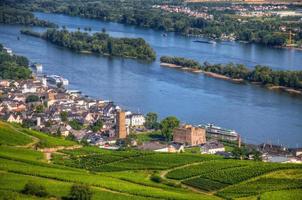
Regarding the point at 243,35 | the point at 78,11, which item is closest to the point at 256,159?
the point at 243,35

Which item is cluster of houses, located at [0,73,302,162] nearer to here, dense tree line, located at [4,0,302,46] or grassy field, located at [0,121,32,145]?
grassy field, located at [0,121,32,145]

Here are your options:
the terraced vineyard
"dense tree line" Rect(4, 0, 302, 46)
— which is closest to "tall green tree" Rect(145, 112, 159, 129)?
the terraced vineyard

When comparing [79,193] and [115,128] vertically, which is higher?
[79,193]

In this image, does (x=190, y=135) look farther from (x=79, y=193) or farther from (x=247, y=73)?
(x=247, y=73)

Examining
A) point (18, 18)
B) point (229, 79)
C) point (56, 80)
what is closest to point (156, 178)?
point (56, 80)

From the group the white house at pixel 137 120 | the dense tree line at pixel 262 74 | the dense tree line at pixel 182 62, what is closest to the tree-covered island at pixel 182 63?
the dense tree line at pixel 182 62

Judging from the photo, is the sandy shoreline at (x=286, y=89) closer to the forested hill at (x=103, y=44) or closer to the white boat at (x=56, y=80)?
the forested hill at (x=103, y=44)

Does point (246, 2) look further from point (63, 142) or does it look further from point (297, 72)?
point (63, 142)
